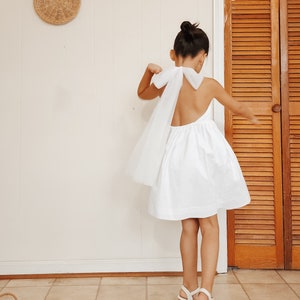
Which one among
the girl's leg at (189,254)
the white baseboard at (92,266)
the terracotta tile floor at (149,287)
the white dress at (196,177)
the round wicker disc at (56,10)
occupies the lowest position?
the terracotta tile floor at (149,287)

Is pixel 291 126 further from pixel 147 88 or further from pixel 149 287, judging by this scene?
pixel 149 287

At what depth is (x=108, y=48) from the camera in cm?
198

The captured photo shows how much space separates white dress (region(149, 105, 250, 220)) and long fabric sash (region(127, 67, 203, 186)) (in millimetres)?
37

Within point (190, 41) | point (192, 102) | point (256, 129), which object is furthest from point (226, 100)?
point (256, 129)

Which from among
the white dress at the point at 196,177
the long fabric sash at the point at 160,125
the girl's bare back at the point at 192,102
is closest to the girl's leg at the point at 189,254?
the white dress at the point at 196,177

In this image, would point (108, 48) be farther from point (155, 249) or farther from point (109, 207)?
point (155, 249)

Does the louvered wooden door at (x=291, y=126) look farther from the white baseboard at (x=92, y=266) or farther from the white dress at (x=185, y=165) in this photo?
the white dress at (x=185, y=165)

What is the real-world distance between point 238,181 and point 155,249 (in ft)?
2.27

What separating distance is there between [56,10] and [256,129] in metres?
1.29

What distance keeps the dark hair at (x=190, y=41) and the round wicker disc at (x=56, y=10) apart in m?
0.74

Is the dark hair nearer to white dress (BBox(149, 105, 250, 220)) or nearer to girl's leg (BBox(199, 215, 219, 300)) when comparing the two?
white dress (BBox(149, 105, 250, 220))

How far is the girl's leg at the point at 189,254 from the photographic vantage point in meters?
1.60

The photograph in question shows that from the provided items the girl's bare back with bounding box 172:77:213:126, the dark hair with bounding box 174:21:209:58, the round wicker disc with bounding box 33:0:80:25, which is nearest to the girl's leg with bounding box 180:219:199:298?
the girl's bare back with bounding box 172:77:213:126

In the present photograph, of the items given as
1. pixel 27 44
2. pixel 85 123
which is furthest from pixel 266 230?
pixel 27 44
